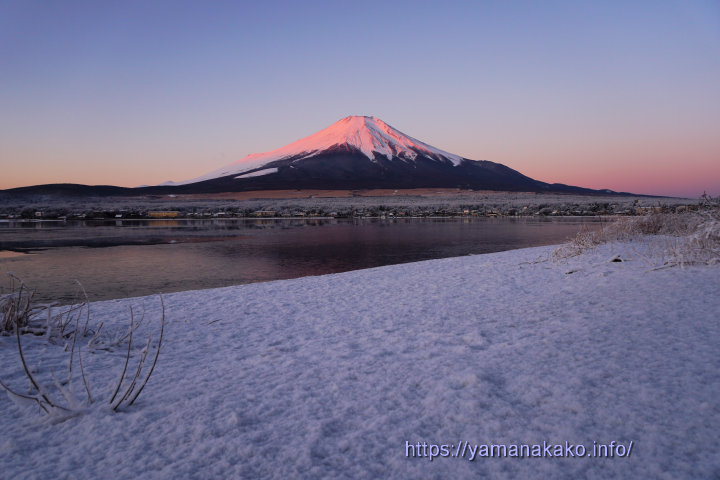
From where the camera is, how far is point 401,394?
2674 millimetres

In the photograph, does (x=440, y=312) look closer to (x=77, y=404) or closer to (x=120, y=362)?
(x=120, y=362)

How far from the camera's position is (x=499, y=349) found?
3420mm

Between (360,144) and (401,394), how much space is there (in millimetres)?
122560

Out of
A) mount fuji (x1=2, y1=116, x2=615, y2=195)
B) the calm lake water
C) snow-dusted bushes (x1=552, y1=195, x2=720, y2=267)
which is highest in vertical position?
mount fuji (x1=2, y1=116, x2=615, y2=195)

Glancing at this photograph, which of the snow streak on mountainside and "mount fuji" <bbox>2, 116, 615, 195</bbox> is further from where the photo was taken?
the snow streak on mountainside

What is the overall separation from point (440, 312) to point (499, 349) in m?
1.31

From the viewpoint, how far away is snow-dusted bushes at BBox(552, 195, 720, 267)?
640 cm

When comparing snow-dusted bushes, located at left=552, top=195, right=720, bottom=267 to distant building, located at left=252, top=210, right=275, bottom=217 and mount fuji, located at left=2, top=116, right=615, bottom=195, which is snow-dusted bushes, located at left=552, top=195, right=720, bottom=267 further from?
mount fuji, located at left=2, top=116, right=615, bottom=195

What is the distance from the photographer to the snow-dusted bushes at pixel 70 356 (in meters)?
2.42

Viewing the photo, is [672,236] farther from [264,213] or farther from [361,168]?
[361,168]

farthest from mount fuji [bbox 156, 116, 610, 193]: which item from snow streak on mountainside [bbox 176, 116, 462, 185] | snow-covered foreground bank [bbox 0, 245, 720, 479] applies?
snow-covered foreground bank [bbox 0, 245, 720, 479]

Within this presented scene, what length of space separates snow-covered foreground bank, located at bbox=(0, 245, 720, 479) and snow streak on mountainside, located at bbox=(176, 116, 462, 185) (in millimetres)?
108396

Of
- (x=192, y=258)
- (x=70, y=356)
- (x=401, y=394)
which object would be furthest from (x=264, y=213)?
(x=401, y=394)

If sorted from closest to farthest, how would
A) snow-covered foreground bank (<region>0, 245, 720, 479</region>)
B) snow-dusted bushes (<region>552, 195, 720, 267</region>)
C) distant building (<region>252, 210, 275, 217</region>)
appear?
1. snow-covered foreground bank (<region>0, 245, 720, 479</region>)
2. snow-dusted bushes (<region>552, 195, 720, 267</region>)
3. distant building (<region>252, 210, 275, 217</region>)
